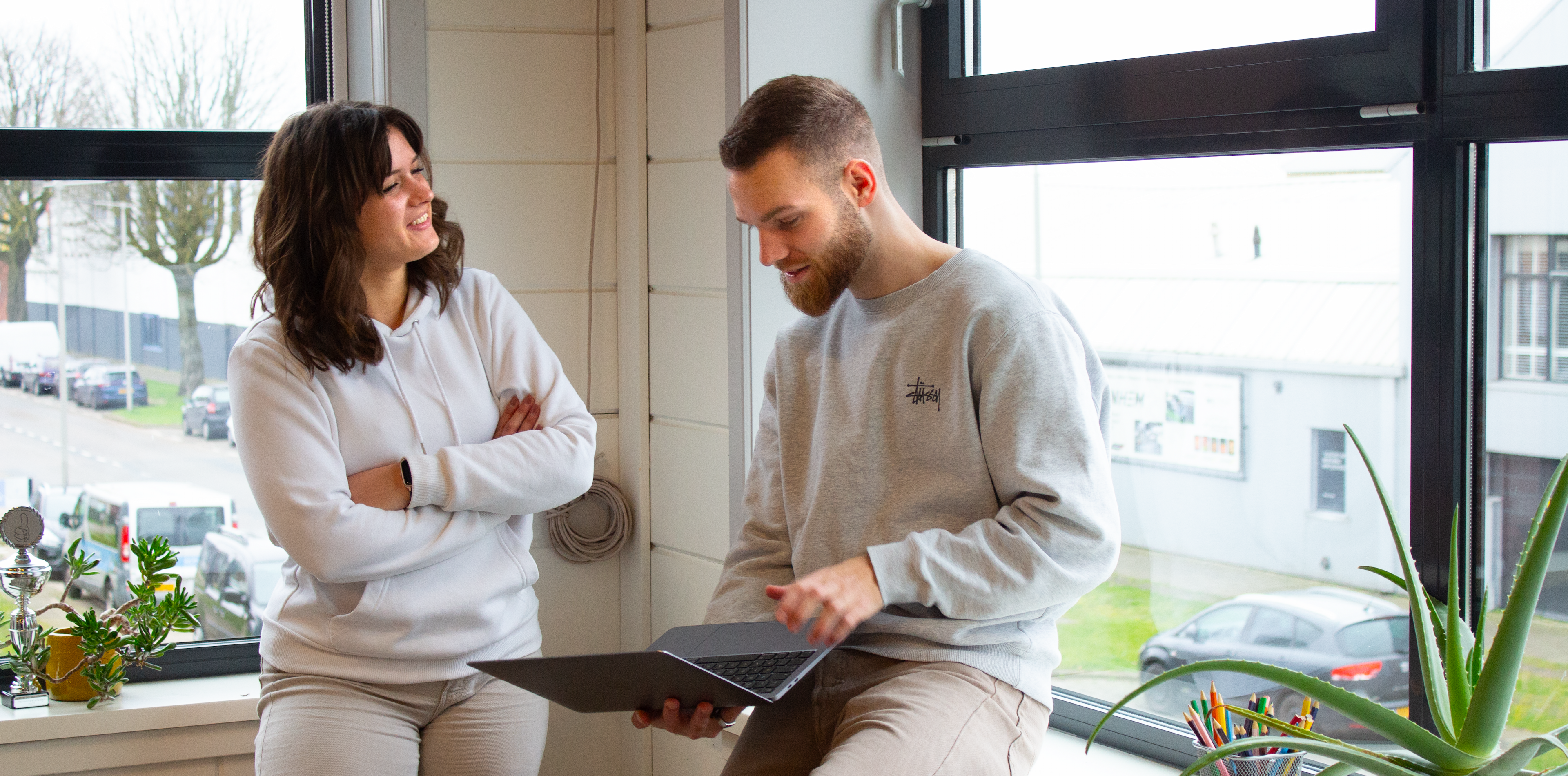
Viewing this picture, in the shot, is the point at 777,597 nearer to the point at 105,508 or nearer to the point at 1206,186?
the point at 1206,186

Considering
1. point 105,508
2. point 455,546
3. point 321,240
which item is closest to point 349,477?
point 455,546

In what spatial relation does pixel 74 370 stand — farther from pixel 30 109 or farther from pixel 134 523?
pixel 30 109

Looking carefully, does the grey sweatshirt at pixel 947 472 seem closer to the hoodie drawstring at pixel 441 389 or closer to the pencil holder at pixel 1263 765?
the pencil holder at pixel 1263 765

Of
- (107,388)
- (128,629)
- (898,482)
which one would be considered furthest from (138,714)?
(898,482)

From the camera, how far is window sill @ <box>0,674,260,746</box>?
87.2 inches

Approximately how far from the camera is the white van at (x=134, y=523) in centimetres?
251

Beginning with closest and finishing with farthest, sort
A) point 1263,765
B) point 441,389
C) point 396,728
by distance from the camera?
point 1263,765 → point 396,728 → point 441,389

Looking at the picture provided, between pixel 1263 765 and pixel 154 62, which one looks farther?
pixel 154 62

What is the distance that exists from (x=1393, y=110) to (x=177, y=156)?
7.83 feet

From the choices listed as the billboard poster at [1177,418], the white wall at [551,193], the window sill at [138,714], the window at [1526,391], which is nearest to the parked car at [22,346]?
the window sill at [138,714]

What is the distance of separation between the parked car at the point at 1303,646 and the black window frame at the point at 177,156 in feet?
6.21

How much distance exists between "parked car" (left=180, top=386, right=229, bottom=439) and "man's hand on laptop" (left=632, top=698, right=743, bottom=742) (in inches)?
62.0

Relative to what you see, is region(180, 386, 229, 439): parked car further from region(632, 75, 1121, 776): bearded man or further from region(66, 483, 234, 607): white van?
region(632, 75, 1121, 776): bearded man

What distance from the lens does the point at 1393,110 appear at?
5.44 ft
